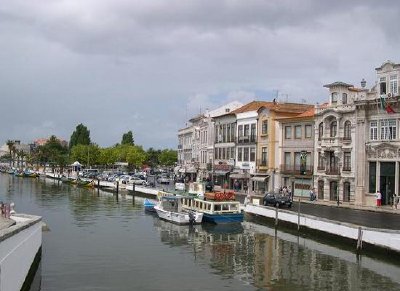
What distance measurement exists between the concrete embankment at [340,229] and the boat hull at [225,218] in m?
2.72

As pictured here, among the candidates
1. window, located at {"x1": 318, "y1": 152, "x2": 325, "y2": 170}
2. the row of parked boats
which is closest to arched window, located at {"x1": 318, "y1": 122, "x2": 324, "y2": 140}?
window, located at {"x1": 318, "y1": 152, "x2": 325, "y2": 170}

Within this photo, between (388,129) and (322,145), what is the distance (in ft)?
32.1

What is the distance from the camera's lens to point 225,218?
4862 cm

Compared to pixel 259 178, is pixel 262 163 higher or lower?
higher

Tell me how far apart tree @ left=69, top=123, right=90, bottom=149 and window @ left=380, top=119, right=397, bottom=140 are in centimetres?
14127

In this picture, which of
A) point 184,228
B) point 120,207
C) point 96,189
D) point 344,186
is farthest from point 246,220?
point 96,189

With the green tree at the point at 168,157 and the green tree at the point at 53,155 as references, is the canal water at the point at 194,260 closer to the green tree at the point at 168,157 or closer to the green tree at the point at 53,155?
the green tree at the point at 53,155

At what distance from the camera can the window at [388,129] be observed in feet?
182

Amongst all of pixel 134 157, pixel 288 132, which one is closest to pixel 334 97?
pixel 288 132

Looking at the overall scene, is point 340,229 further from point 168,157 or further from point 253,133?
point 168,157

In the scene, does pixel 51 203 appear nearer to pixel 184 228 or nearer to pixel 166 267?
pixel 184 228

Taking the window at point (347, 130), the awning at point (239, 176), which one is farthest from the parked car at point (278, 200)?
the awning at point (239, 176)

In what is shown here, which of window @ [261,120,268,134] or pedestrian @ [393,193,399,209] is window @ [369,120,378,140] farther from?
window @ [261,120,268,134]

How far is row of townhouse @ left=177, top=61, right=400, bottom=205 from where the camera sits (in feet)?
185
